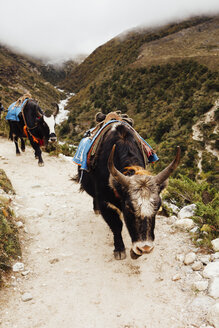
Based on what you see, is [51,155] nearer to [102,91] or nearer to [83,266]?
[83,266]

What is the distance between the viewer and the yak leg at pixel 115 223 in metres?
3.06

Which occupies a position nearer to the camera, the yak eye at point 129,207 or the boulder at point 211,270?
the yak eye at point 129,207

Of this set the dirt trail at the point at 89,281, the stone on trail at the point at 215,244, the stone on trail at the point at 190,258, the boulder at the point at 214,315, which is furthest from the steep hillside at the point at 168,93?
the boulder at the point at 214,315

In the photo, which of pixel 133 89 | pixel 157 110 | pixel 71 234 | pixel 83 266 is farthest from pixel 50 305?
pixel 133 89

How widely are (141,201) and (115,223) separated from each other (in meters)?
0.98

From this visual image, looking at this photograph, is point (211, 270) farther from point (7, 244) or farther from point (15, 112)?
point (15, 112)

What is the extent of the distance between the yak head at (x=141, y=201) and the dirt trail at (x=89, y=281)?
59 centimetres

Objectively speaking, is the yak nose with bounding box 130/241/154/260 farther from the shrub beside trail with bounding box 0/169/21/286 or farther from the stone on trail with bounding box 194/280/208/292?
the shrub beside trail with bounding box 0/169/21/286

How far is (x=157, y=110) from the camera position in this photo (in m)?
41.2

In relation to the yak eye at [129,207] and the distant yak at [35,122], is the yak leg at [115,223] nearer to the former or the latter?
the yak eye at [129,207]

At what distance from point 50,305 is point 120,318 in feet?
2.44

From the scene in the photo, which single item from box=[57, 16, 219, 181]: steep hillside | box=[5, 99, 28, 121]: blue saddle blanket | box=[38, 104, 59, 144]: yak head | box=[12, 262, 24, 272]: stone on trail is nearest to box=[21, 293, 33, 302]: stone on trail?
box=[12, 262, 24, 272]: stone on trail

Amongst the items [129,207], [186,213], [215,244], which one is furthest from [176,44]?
[129,207]

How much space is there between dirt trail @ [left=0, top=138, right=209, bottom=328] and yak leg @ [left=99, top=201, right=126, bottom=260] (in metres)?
0.11
